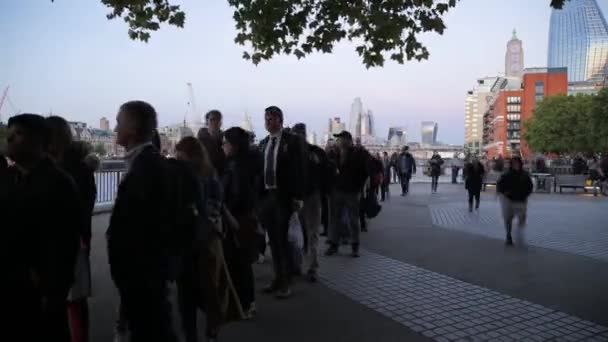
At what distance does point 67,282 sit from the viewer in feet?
8.20

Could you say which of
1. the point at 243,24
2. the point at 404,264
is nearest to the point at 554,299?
the point at 404,264

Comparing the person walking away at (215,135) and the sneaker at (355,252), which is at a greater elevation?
the person walking away at (215,135)

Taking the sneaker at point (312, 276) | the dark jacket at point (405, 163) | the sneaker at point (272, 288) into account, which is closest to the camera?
the sneaker at point (272, 288)

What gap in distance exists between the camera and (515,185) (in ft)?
29.7

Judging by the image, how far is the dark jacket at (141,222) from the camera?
282cm

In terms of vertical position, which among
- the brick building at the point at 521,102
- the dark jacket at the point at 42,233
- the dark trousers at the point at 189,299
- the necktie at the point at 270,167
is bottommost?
the dark trousers at the point at 189,299

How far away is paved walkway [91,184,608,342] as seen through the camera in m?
4.56

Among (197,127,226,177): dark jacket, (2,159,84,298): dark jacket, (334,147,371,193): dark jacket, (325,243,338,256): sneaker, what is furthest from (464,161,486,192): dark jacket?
(2,159,84,298): dark jacket

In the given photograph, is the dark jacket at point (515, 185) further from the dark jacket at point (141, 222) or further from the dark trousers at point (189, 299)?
the dark jacket at point (141, 222)

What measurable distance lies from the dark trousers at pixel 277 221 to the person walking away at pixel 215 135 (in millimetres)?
730

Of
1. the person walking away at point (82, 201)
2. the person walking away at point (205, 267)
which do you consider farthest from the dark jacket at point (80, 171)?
the person walking away at point (205, 267)

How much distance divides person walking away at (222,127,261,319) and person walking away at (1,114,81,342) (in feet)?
7.26

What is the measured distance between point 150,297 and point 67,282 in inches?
21.4

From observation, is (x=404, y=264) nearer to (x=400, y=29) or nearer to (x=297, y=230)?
(x=297, y=230)
